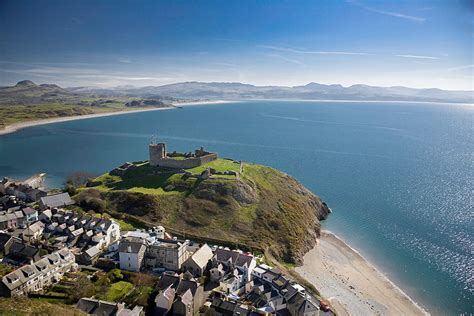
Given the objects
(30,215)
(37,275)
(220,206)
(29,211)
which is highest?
(29,211)

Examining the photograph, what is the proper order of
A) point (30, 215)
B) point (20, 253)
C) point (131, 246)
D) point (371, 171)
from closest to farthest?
point (131, 246)
point (20, 253)
point (30, 215)
point (371, 171)

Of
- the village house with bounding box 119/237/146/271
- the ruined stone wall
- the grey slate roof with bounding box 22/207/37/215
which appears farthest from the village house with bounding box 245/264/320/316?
the grey slate roof with bounding box 22/207/37/215

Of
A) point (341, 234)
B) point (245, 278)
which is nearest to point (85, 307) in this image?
point (245, 278)

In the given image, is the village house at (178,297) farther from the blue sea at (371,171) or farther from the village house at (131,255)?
the blue sea at (371,171)

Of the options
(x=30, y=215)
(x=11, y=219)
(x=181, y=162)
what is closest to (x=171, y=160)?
(x=181, y=162)

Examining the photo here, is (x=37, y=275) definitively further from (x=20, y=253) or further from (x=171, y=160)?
(x=171, y=160)

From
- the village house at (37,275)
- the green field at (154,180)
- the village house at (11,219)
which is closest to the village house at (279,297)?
the village house at (37,275)
